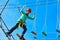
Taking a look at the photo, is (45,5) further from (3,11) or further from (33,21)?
(3,11)

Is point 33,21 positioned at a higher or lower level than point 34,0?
lower

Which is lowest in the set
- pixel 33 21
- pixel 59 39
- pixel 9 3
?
pixel 59 39

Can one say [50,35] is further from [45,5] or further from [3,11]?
[3,11]

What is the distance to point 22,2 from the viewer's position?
10.7ft

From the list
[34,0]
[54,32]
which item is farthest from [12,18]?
[54,32]

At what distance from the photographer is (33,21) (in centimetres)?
316

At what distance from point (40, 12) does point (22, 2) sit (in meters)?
0.29

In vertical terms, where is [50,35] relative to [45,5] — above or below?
below

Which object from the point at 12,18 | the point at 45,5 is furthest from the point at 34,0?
the point at 12,18

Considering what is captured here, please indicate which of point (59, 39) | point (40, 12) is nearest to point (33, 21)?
point (40, 12)

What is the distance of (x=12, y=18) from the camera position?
3305mm

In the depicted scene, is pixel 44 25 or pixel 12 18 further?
pixel 12 18

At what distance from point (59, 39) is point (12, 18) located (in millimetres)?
667

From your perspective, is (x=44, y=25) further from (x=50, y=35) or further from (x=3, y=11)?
(x=3, y=11)
